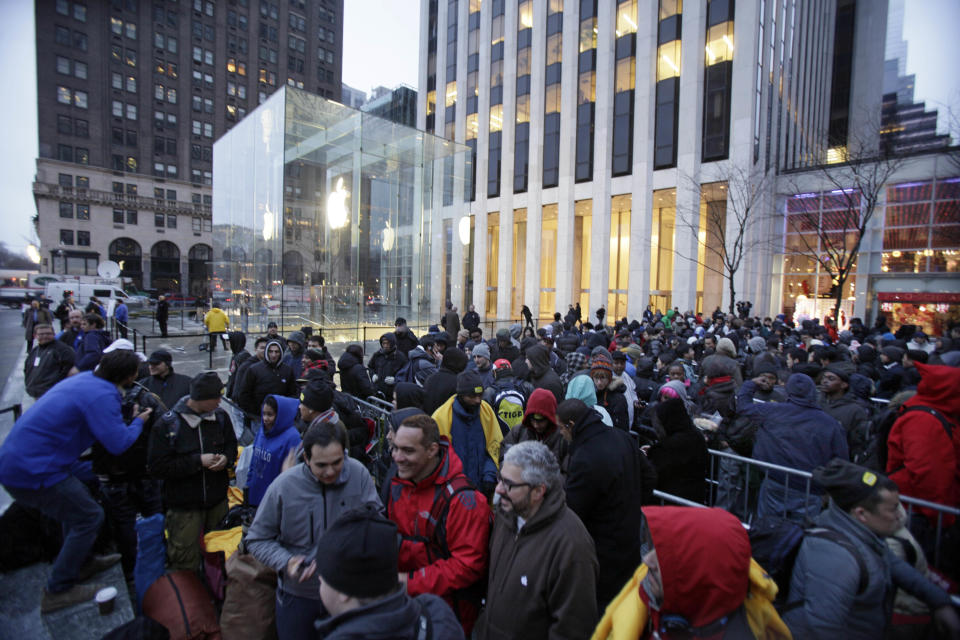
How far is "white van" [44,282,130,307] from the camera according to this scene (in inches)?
1374

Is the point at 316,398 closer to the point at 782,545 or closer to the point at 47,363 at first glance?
the point at 782,545

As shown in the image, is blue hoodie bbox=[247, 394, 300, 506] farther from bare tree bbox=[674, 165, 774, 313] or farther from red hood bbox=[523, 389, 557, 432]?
bare tree bbox=[674, 165, 774, 313]

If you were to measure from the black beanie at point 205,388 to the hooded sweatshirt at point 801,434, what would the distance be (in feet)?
16.6

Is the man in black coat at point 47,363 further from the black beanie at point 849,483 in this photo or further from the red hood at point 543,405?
the black beanie at point 849,483

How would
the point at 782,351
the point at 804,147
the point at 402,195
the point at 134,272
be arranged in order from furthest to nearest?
the point at 134,272, the point at 804,147, the point at 402,195, the point at 782,351

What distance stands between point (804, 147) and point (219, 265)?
4344 centimetres

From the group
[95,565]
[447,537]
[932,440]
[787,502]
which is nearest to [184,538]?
[95,565]

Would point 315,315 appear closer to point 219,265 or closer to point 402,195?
point 402,195

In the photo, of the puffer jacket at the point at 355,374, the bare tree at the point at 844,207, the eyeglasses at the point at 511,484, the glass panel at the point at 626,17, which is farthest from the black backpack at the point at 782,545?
the glass panel at the point at 626,17

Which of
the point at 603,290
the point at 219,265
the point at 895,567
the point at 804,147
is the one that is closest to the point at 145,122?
the point at 219,265

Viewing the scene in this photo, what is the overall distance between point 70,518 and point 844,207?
3015 cm

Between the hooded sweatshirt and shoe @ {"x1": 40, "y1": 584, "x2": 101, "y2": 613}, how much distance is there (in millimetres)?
6152

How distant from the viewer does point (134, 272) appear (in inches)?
2459

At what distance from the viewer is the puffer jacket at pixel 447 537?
2.52 meters
